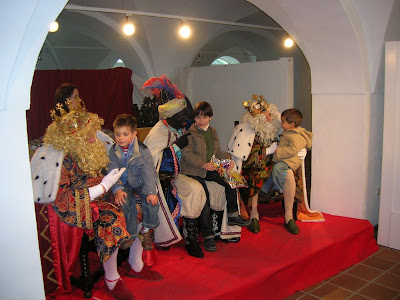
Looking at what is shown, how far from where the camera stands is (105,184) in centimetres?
298

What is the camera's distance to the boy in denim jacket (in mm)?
3213

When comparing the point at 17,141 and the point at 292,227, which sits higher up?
the point at 17,141

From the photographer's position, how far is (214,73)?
7402 millimetres

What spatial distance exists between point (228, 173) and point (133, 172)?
1.05m

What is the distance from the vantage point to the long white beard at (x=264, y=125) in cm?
433

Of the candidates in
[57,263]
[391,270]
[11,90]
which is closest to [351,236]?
[391,270]

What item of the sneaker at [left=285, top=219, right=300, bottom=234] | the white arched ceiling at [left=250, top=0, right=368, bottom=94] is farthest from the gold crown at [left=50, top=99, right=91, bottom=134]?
the white arched ceiling at [left=250, top=0, right=368, bottom=94]

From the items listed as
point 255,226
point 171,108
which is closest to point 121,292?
point 171,108

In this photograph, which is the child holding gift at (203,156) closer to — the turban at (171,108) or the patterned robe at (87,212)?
the turban at (171,108)

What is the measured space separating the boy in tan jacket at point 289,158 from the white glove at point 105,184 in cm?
202

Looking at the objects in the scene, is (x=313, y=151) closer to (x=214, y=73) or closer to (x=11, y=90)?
(x=214, y=73)

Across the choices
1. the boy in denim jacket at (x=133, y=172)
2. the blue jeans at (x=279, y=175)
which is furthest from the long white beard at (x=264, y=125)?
the boy in denim jacket at (x=133, y=172)

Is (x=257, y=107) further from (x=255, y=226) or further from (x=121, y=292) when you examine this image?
(x=121, y=292)

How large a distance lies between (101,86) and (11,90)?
5.01m
